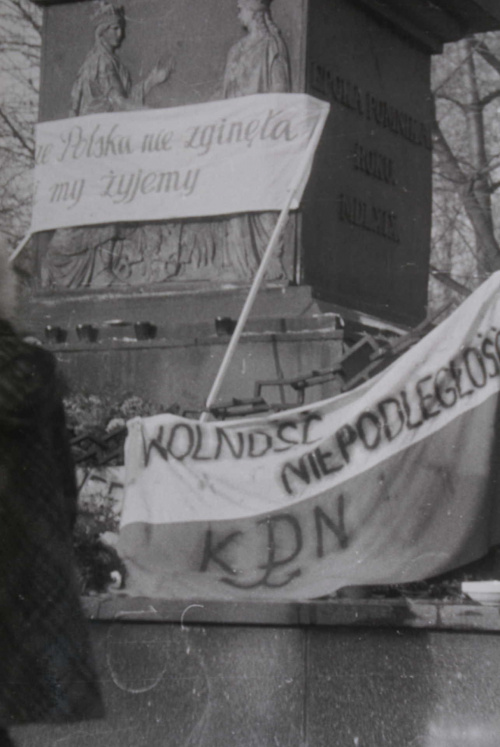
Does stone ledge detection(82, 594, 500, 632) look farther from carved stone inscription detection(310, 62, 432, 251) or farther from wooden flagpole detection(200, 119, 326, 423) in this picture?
carved stone inscription detection(310, 62, 432, 251)

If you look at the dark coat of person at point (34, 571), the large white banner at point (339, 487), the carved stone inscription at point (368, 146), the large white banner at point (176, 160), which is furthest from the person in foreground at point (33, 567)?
the carved stone inscription at point (368, 146)

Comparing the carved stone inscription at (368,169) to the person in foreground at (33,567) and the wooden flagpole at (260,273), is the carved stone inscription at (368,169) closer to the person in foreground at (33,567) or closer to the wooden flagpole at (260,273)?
the wooden flagpole at (260,273)

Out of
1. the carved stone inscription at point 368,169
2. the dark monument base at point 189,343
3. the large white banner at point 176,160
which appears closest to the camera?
the dark monument base at point 189,343

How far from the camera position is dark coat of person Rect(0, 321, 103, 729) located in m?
3.94

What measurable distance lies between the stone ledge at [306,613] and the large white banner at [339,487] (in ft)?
1.14

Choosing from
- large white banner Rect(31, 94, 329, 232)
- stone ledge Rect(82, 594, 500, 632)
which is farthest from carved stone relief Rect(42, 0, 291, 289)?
stone ledge Rect(82, 594, 500, 632)

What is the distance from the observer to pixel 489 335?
6.62 meters

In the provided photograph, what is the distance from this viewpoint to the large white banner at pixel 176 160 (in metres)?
9.80

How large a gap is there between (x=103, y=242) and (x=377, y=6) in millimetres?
2583

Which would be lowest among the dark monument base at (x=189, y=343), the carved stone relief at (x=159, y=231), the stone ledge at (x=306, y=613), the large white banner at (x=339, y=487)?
the stone ledge at (x=306, y=613)

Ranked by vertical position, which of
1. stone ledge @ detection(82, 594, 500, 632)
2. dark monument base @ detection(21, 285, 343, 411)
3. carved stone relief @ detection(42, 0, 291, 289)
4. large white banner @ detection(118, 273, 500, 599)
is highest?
carved stone relief @ detection(42, 0, 291, 289)

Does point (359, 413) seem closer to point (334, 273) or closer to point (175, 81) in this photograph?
point (334, 273)

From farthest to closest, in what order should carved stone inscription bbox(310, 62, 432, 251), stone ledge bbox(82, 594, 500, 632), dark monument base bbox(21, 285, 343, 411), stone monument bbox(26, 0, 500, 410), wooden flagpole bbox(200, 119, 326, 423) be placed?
carved stone inscription bbox(310, 62, 432, 251)
stone monument bbox(26, 0, 500, 410)
dark monument base bbox(21, 285, 343, 411)
wooden flagpole bbox(200, 119, 326, 423)
stone ledge bbox(82, 594, 500, 632)

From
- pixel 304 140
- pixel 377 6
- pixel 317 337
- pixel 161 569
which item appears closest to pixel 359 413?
pixel 161 569
